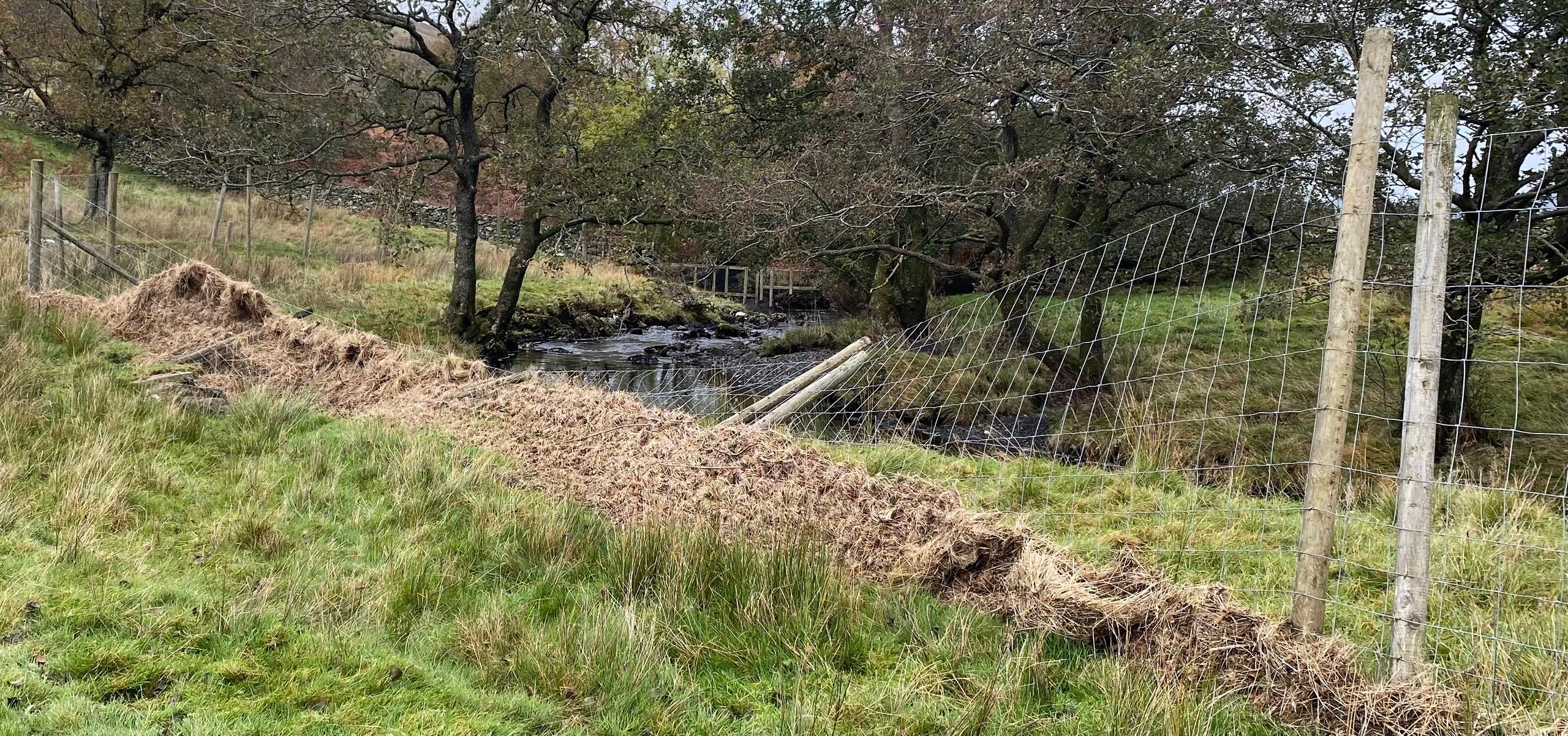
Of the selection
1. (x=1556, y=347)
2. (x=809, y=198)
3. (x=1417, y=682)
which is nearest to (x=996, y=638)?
(x=1417, y=682)

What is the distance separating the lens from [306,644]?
3201 mm

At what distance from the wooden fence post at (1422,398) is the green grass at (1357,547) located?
27 cm

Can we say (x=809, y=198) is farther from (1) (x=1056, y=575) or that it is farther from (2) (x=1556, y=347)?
(2) (x=1556, y=347)

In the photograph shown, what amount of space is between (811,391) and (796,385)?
0.33 metres

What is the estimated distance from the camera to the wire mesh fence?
4070 mm

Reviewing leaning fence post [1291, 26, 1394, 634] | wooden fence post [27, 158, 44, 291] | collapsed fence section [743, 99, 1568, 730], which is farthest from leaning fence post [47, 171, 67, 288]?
leaning fence post [1291, 26, 1394, 634]

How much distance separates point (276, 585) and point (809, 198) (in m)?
9.53

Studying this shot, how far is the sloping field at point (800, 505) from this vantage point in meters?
3.07

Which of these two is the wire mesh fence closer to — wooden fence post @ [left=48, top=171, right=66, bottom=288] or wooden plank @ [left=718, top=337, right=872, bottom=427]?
wooden fence post @ [left=48, top=171, right=66, bottom=288]

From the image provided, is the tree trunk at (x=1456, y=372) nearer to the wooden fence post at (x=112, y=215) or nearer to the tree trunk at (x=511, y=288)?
the tree trunk at (x=511, y=288)

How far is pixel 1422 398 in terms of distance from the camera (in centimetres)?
289

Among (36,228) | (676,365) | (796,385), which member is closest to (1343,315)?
(796,385)

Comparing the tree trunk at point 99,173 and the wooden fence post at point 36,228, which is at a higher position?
the tree trunk at point 99,173

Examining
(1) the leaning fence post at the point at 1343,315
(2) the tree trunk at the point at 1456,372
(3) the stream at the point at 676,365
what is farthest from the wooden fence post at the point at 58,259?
(2) the tree trunk at the point at 1456,372
